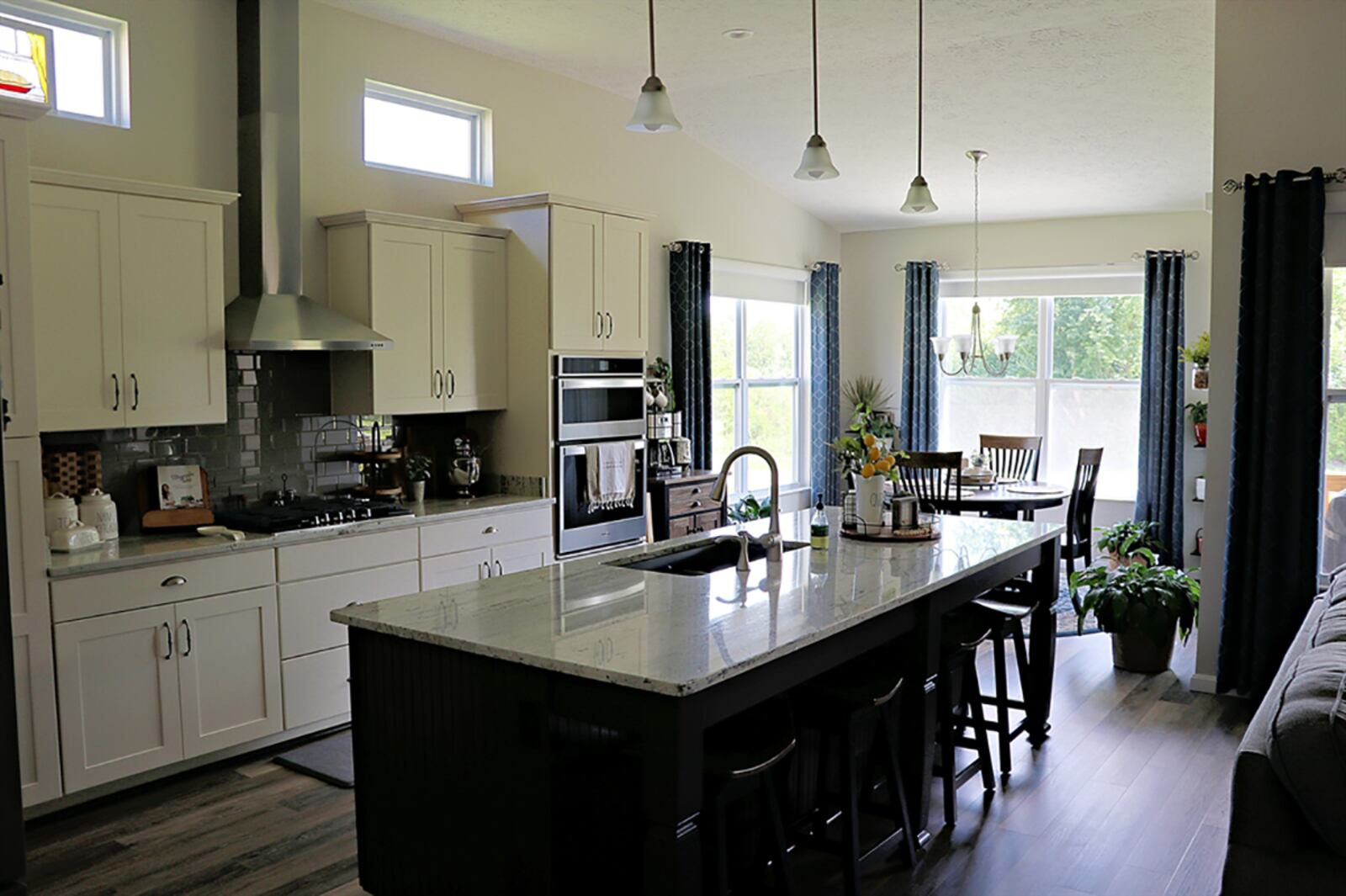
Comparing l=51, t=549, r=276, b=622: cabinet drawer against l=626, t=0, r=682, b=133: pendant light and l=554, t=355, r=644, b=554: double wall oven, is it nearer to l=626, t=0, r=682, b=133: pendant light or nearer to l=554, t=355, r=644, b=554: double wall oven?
l=554, t=355, r=644, b=554: double wall oven

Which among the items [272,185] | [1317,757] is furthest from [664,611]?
[272,185]

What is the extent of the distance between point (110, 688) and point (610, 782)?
6.79 feet

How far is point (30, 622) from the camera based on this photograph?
361 cm

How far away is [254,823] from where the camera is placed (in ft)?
12.2

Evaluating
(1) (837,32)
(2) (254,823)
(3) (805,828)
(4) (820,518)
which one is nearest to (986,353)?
(1) (837,32)

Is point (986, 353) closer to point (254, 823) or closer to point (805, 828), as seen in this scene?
point (805, 828)

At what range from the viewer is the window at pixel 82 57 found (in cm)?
411

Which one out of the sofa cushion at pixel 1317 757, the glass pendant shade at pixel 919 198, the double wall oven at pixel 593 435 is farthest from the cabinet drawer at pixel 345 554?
the sofa cushion at pixel 1317 757

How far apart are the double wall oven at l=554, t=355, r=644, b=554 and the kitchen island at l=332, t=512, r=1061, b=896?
230 cm

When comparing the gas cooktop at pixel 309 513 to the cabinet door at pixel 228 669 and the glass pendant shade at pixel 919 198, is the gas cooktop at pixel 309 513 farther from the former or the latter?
Result: the glass pendant shade at pixel 919 198

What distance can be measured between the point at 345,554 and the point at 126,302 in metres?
1.28

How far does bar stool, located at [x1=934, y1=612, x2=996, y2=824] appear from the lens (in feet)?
12.2

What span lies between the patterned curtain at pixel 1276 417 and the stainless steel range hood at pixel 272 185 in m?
3.83

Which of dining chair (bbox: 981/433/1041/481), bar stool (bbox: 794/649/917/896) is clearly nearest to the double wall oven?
bar stool (bbox: 794/649/917/896)
